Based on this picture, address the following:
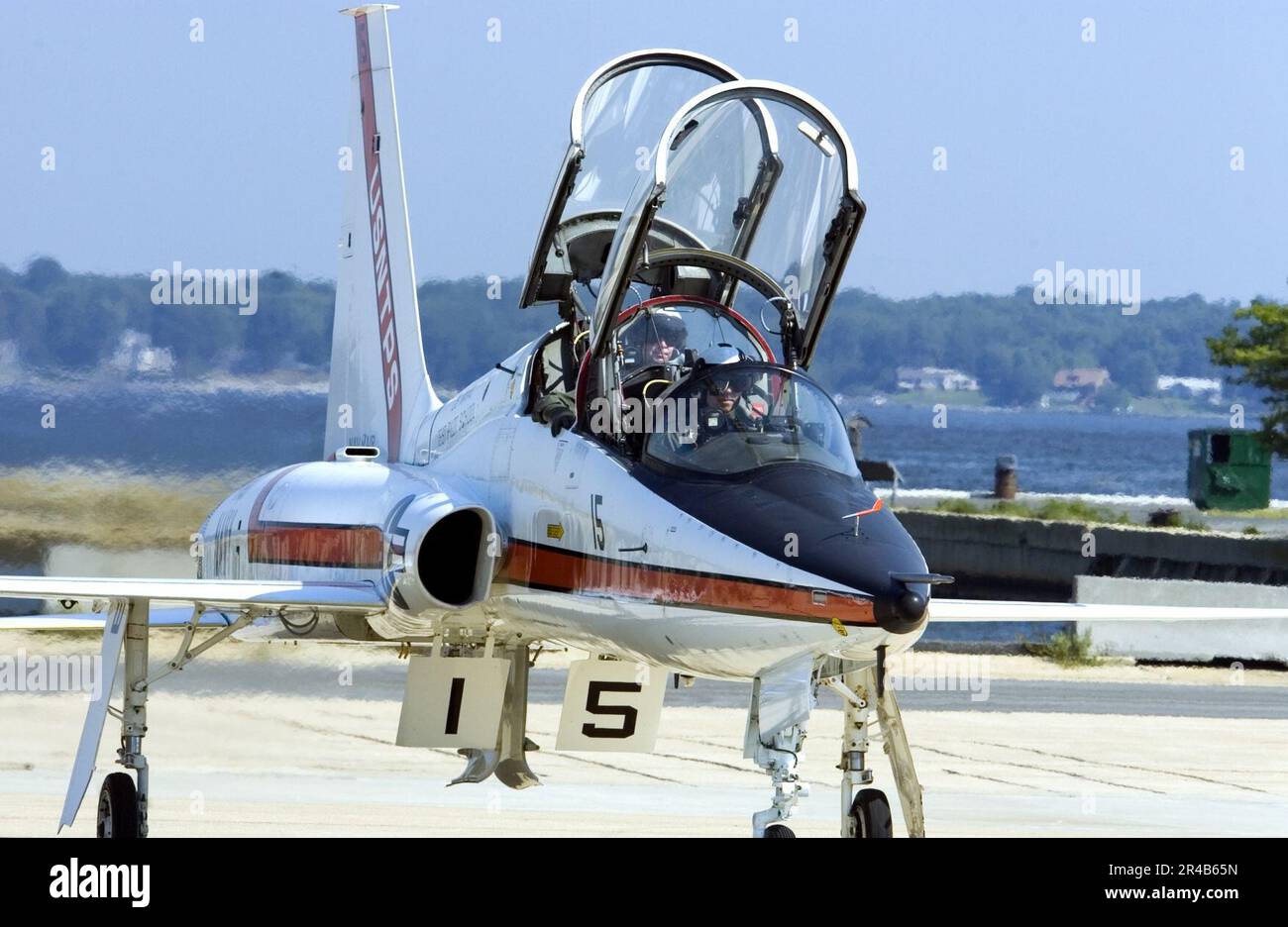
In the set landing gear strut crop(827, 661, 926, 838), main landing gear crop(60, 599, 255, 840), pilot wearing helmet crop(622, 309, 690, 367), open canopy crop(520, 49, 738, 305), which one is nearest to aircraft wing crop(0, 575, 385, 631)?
main landing gear crop(60, 599, 255, 840)

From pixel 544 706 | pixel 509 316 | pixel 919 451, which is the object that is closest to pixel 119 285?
pixel 509 316

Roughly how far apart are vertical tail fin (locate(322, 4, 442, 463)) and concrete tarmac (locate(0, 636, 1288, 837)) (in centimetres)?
293

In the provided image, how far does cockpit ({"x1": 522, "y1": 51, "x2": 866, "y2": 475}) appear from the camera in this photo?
9484 mm

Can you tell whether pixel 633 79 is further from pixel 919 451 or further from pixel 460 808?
pixel 919 451

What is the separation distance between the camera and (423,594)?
10773mm

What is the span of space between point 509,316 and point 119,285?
1182 cm

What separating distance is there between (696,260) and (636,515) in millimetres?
2016

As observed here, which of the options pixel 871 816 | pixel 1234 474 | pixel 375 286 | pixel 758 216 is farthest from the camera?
pixel 1234 474

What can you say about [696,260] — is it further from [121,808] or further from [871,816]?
[121,808]

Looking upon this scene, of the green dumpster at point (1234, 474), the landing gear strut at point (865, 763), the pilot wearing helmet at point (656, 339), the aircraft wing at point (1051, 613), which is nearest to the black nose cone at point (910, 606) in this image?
the landing gear strut at point (865, 763)

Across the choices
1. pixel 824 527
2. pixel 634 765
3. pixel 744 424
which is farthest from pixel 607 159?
pixel 634 765

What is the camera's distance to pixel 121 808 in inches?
468

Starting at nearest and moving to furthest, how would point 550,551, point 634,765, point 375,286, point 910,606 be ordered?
point 910,606, point 550,551, point 375,286, point 634,765

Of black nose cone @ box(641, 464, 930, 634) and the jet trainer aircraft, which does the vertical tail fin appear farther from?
black nose cone @ box(641, 464, 930, 634)
